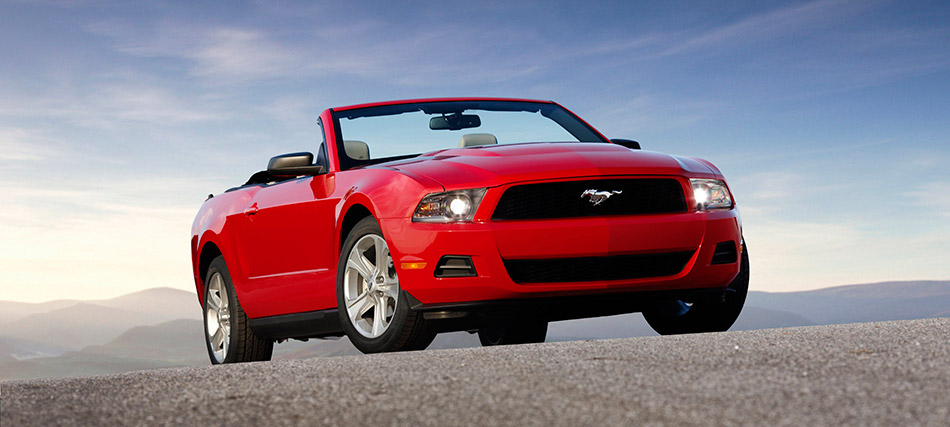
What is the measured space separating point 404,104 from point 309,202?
135cm

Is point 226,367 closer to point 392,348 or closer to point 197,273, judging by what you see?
point 392,348

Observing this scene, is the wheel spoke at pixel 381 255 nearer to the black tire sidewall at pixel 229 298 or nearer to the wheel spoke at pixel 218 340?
the black tire sidewall at pixel 229 298

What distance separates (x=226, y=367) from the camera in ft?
16.6

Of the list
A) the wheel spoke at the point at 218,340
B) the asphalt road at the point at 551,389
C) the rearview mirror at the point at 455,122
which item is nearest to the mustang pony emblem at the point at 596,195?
the asphalt road at the point at 551,389

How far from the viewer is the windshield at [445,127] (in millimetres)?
7031

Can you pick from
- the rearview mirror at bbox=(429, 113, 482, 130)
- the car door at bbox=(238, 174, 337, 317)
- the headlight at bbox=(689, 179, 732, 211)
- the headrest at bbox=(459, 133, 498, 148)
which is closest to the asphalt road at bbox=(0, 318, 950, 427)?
the headlight at bbox=(689, 179, 732, 211)

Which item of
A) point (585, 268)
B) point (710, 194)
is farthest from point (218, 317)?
point (710, 194)

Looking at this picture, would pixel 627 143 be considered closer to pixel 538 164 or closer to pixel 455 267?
pixel 538 164

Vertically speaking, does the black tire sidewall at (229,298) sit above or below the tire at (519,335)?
above

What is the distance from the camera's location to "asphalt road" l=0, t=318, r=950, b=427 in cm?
311

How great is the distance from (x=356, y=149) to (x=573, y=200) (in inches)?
74.6

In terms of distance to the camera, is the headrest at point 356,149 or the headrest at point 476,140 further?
the headrest at point 476,140

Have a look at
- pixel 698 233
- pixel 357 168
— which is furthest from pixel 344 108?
pixel 698 233

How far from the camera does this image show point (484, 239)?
18.0 feet
